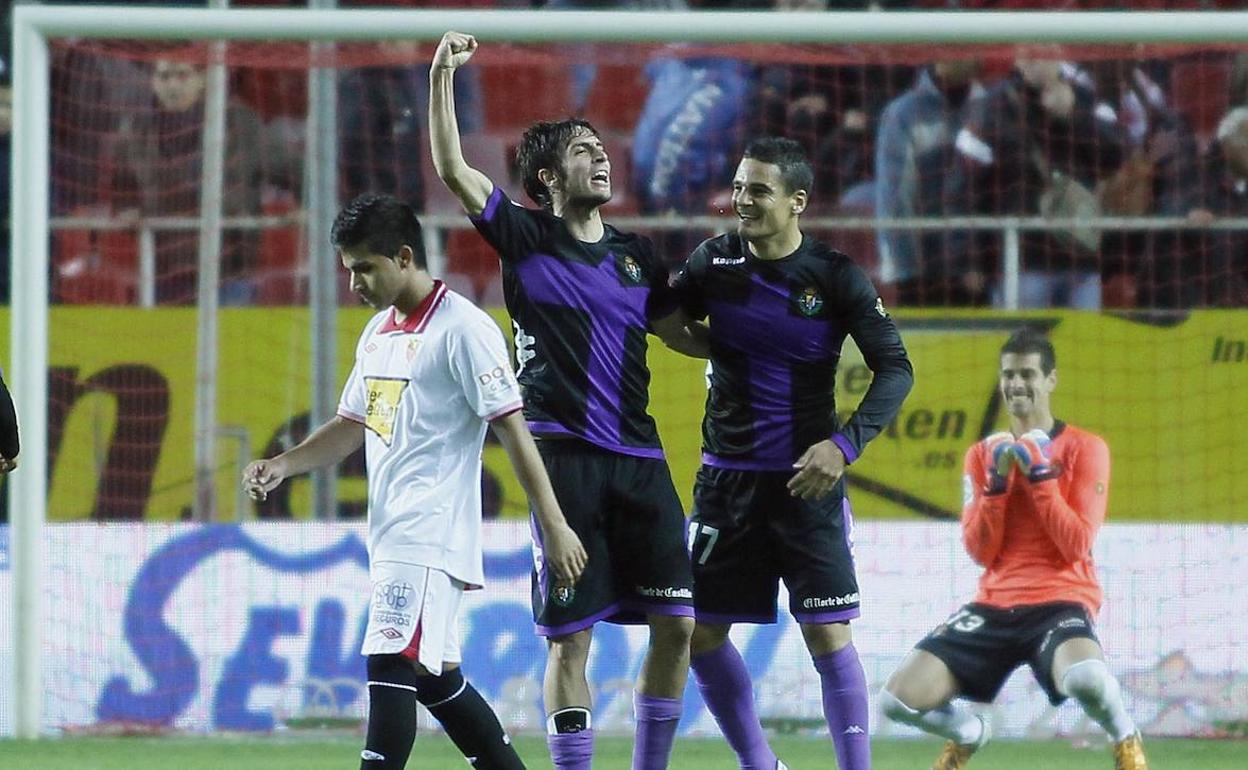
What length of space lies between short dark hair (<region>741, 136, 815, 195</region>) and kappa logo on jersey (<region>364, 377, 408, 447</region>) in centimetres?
131

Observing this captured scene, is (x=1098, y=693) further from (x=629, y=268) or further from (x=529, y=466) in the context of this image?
(x=529, y=466)

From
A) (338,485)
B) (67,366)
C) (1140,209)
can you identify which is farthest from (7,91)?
(1140,209)

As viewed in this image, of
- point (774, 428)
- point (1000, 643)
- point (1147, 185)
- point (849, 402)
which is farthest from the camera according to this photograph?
point (1147, 185)

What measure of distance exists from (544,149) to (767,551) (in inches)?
51.5

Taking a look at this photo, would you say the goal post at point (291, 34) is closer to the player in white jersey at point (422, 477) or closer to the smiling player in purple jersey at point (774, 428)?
the smiling player in purple jersey at point (774, 428)

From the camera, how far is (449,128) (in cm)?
527

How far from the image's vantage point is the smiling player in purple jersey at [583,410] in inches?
213

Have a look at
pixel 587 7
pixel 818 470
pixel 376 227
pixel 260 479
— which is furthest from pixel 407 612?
pixel 587 7

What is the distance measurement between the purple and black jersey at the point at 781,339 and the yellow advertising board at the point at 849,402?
10.5 feet

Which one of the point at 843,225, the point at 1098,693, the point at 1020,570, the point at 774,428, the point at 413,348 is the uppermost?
the point at 843,225

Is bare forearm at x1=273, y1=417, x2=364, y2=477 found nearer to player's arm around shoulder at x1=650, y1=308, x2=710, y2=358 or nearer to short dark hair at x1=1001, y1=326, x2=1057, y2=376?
player's arm around shoulder at x1=650, y1=308, x2=710, y2=358

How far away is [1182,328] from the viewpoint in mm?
8984

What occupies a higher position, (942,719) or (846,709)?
(846,709)

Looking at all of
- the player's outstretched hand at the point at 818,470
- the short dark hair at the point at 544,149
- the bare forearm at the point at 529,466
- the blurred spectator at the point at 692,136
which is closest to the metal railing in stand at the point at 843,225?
the blurred spectator at the point at 692,136
